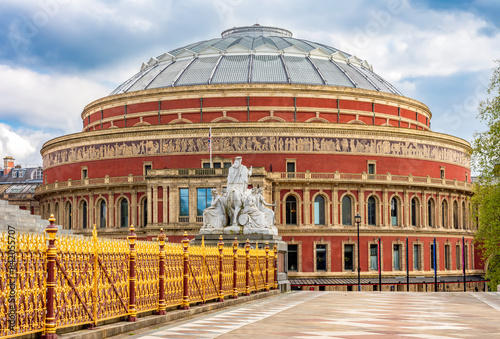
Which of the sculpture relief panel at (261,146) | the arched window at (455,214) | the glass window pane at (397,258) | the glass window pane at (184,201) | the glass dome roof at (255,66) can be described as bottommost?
the glass window pane at (397,258)

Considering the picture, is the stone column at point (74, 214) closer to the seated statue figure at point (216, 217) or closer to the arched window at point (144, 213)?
the arched window at point (144, 213)

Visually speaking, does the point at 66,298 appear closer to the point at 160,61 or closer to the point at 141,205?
the point at 141,205

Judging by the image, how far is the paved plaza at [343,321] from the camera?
14.4 metres

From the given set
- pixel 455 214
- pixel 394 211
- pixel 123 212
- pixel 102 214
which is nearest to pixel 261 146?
pixel 394 211

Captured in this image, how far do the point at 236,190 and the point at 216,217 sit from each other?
4.65 feet

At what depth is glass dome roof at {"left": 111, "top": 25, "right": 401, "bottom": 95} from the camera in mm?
68000

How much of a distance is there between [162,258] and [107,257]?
3104mm

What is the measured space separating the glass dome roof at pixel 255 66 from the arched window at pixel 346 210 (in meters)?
12.6

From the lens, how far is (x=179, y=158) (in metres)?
59.7

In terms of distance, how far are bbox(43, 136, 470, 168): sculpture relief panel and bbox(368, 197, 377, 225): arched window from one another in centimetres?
414

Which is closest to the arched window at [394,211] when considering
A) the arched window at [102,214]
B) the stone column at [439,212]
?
the stone column at [439,212]

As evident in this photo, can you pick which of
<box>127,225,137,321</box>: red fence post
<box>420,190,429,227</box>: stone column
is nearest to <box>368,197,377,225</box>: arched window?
<box>420,190,429,227</box>: stone column

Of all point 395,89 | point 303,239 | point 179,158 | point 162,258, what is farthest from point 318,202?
point 162,258

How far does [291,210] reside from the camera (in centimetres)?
5953
